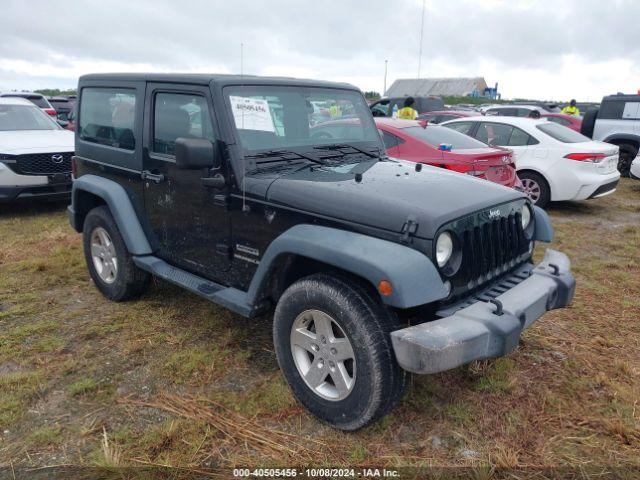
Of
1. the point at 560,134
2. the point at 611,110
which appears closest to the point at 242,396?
the point at 560,134

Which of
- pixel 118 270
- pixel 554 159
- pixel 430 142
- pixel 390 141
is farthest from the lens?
pixel 554 159

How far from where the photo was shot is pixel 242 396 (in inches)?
128

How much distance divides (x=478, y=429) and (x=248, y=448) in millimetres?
1307

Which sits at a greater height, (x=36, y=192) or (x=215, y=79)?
(x=215, y=79)

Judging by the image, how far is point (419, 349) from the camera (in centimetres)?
239

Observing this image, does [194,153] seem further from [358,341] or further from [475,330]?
[475,330]

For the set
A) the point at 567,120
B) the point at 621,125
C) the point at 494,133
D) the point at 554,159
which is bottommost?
the point at 554,159

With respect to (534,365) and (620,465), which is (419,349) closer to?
(620,465)

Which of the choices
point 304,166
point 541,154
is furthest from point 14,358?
point 541,154

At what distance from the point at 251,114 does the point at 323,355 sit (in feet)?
5.41

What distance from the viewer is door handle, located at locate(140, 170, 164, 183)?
12.7 feet

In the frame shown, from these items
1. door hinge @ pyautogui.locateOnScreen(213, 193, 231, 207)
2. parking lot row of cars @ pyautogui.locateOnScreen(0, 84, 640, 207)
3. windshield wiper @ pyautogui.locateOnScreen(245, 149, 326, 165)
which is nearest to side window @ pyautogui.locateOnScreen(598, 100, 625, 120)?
parking lot row of cars @ pyautogui.locateOnScreen(0, 84, 640, 207)

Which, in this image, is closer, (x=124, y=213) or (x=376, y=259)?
(x=376, y=259)

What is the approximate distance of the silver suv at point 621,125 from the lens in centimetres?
1164
